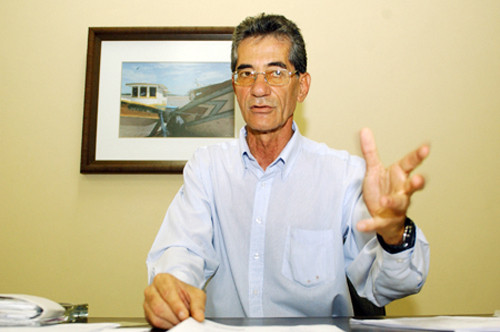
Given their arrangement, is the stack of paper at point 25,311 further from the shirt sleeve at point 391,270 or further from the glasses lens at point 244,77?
the glasses lens at point 244,77

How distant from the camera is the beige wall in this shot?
5.86ft

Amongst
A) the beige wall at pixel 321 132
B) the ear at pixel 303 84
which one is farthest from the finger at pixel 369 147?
the beige wall at pixel 321 132

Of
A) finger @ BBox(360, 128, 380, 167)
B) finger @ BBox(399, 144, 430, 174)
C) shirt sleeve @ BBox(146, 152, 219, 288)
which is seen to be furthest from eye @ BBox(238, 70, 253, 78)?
finger @ BBox(399, 144, 430, 174)

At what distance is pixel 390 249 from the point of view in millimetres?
922

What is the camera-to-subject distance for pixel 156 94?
1863 millimetres

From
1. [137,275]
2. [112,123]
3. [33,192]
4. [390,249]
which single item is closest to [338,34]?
[112,123]

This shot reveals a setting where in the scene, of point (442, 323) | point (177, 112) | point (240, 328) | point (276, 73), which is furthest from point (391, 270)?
point (177, 112)

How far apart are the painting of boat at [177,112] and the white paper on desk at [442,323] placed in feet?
3.90

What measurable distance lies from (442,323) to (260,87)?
2.93 ft

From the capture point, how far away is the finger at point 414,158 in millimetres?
743

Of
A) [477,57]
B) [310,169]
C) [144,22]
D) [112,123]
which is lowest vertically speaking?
[310,169]

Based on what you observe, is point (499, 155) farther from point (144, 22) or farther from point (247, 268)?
point (144, 22)

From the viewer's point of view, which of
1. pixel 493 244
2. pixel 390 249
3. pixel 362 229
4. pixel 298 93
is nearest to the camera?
pixel 362 229

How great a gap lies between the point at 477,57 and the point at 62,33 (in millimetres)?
1972
